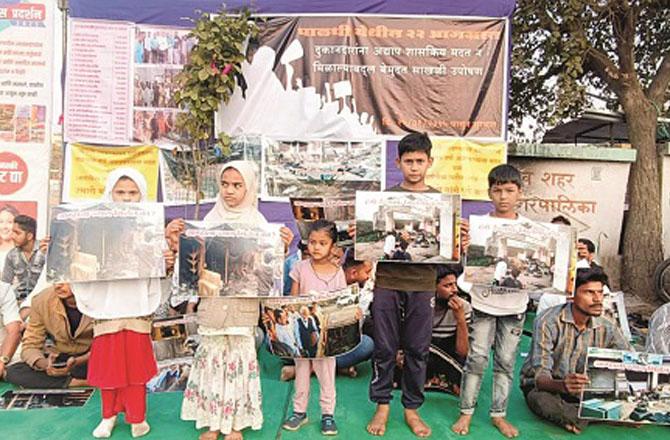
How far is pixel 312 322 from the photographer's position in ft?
9.20

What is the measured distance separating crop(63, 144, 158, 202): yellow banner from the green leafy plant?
1.44ft

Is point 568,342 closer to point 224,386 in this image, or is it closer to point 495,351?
point 495,351

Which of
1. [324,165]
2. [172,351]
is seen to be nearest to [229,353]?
[172,351]

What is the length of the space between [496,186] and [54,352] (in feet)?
10.2

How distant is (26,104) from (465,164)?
393cm

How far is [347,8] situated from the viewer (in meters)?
4.71

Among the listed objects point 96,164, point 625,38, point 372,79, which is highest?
point 625,38

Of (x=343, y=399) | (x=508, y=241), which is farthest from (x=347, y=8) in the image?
(x=343, y=399)

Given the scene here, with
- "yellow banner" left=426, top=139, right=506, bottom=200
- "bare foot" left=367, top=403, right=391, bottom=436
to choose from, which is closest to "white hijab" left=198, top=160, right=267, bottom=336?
"bare foot" left=367, top=403, right=391, bottom=436

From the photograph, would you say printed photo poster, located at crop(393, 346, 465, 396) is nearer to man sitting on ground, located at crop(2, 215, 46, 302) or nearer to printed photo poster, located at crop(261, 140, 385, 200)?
printed photo poster, located at crop(261, 140, 385, 200)

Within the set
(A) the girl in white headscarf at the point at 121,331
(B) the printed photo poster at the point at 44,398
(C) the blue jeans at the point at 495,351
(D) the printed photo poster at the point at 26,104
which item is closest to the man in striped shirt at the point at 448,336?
(C) the blue jeans at the point at 495,351

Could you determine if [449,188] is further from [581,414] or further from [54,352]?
[54,352]

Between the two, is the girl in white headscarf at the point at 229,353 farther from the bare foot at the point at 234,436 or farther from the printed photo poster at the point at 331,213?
the printed photo poster at the point at 331,213

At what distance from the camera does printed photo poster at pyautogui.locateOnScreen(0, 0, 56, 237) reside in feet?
14.8
